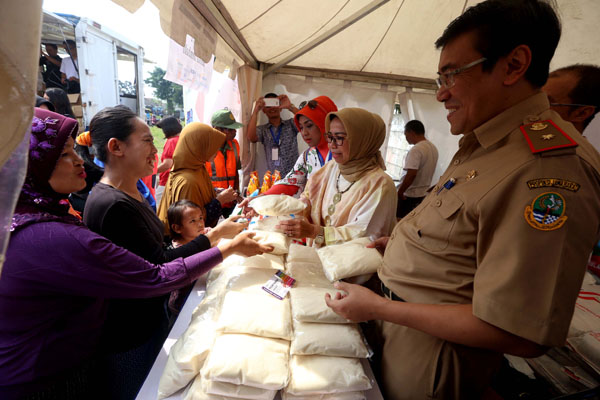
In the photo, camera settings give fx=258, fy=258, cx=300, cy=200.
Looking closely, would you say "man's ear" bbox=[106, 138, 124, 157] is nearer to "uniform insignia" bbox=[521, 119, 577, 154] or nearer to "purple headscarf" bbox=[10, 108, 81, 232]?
"purple headscarf" bbox=[10, 108, 81, 232]

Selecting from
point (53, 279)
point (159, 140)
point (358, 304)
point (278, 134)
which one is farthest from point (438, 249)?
point (159, 140)

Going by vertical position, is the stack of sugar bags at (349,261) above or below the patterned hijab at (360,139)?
below

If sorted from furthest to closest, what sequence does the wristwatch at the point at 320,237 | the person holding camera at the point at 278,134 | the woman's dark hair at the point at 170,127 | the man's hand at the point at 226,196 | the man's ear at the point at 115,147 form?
the person holding camera at the point at 278,134 < the woman's dark hair at the point at 170,127 < the man's hand at the point at 226,196 < the wristwatch at the point at 320,237 < the man's ear at the point at 115,147

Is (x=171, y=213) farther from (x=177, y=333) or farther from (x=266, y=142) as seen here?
(x=266, y=142)

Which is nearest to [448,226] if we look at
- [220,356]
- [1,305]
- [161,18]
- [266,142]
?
[220,356]

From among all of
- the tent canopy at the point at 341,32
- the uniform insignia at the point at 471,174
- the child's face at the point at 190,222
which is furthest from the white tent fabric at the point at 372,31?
the uniform insignia at the point at 471,174

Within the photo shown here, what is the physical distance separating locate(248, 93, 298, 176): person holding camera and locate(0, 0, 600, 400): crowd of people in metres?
3.32

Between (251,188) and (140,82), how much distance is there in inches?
194

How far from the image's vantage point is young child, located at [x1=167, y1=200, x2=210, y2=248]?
2.30 m

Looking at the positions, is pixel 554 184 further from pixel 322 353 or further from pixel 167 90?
pixel 167 90

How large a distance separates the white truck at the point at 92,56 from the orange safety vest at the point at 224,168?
3226 mm

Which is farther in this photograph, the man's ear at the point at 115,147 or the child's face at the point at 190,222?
the child's face at the point at 190,222

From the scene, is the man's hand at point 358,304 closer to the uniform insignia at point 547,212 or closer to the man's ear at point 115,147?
the uniform insignia at point 547,212

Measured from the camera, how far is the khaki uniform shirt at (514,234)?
26.0 inches
